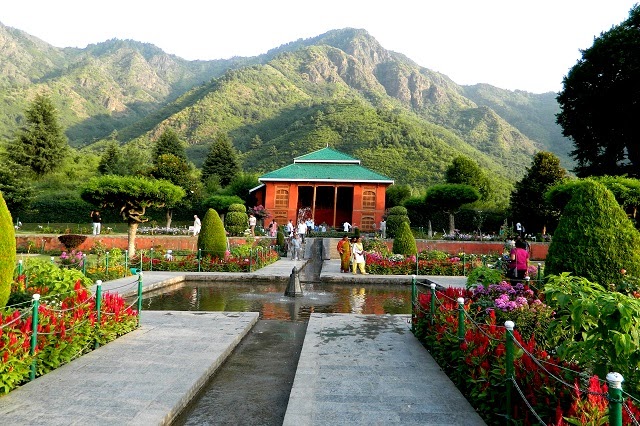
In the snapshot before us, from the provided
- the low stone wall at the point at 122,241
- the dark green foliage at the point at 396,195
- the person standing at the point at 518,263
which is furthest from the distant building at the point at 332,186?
the person standing at the point at 518,263

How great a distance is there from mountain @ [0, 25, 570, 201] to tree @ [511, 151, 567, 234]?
18.0 m

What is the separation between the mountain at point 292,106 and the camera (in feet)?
204

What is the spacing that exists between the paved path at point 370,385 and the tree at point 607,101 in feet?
85.4

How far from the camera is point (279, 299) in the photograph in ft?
37.2

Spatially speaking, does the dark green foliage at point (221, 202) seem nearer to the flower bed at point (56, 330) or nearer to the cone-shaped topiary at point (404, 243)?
the cone-shaped topiary at point (404, 243)

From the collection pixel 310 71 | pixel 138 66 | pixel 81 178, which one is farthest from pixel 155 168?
pixel 138 66

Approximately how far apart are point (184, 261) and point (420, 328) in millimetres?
11357

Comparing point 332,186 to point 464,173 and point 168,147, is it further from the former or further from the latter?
point 168,147

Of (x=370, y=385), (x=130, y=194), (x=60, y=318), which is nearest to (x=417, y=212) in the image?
(x=130, y=194)

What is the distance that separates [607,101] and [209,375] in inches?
1165

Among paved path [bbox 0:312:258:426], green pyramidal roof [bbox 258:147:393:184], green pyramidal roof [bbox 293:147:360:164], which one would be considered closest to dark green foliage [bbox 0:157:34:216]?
green pyramidal roof [bbox 258:147:393:184]

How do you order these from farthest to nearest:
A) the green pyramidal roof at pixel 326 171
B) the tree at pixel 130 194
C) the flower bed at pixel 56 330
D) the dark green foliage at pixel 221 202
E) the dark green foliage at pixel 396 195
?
1. the dark green foliage at pixel 396 195
2. the dark green foliage at pixel 221 202
3. the green pyramidal roof at pixel 326 171
4. the tree at pixel 130 194
5. the flower bed at pixel 56 330

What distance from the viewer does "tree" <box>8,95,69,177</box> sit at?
4112 cm

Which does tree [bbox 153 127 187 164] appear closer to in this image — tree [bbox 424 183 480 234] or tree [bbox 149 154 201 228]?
tree [bbox 149 154 201 228]
